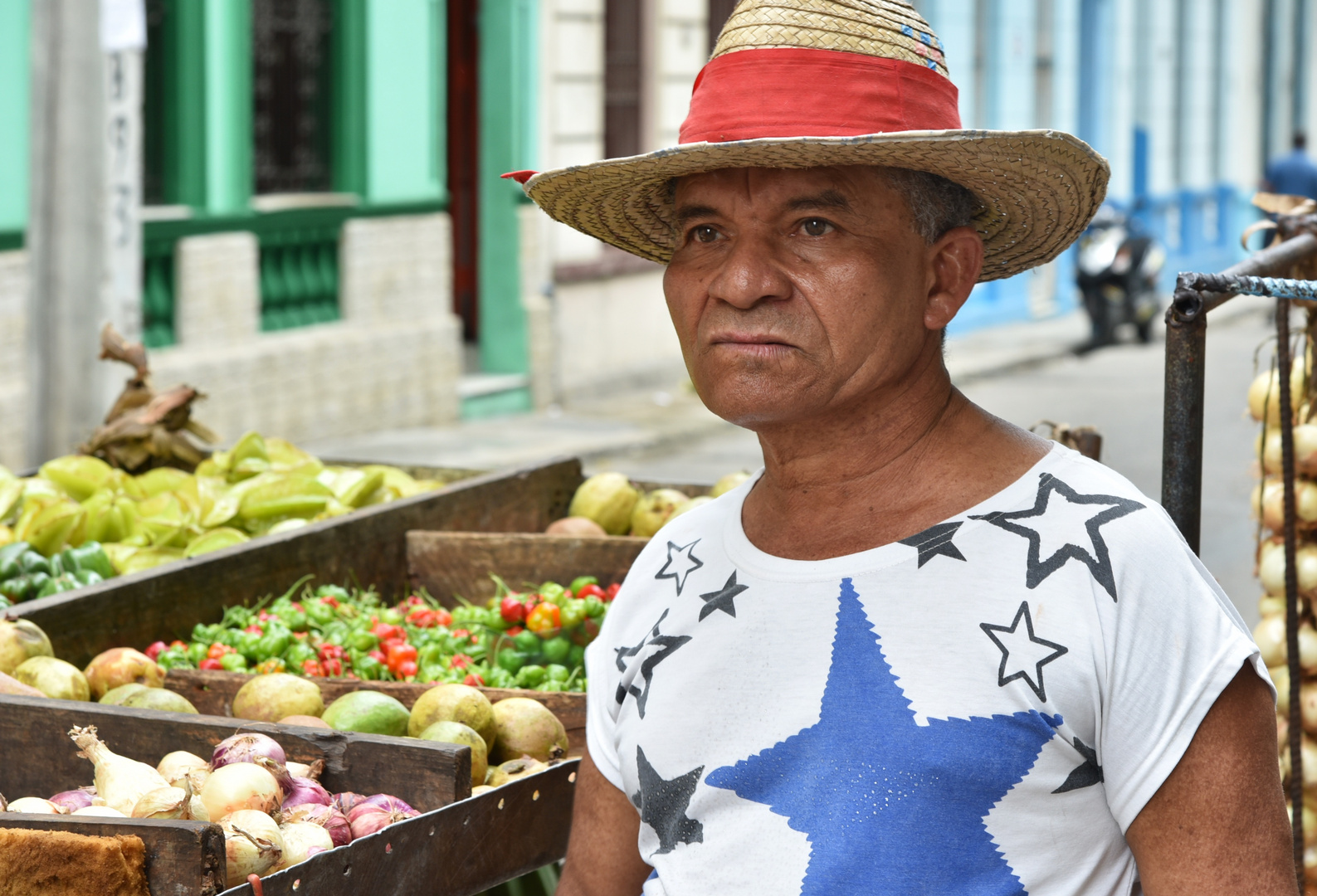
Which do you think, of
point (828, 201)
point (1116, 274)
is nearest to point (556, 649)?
point (828, 201)

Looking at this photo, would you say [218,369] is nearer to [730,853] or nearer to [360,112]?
[360,112]

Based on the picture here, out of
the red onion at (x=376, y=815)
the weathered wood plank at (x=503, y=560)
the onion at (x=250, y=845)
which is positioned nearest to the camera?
the onion at (x=250, y=845)

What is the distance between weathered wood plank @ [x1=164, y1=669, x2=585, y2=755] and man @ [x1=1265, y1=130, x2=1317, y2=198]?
60.3ft

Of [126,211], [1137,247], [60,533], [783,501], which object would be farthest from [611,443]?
[783,501]

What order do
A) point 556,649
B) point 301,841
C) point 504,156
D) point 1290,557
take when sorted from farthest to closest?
point 504,156
point 556,649
point 1290,557
point 301,841

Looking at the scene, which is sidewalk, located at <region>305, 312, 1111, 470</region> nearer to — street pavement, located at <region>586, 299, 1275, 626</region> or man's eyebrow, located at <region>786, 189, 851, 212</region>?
street pavement, located at <region>586, 299, 1275, 626</region>

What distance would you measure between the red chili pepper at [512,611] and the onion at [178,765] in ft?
4.16

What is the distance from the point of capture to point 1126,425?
12.5m

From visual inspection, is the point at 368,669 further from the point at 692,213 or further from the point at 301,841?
the point at 692,213

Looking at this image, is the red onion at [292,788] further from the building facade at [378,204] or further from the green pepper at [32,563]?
the building facade at [378,204]

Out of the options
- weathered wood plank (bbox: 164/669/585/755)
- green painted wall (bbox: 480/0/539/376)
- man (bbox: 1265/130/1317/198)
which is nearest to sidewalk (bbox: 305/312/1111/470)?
green painted wall (bbox: 480/0/539/376)

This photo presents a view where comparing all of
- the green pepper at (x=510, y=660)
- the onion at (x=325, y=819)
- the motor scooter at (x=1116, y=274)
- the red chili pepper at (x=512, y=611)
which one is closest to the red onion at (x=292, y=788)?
the onion at (x=325, y=819)

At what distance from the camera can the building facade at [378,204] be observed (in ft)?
32.2

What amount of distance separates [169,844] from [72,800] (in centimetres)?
36
